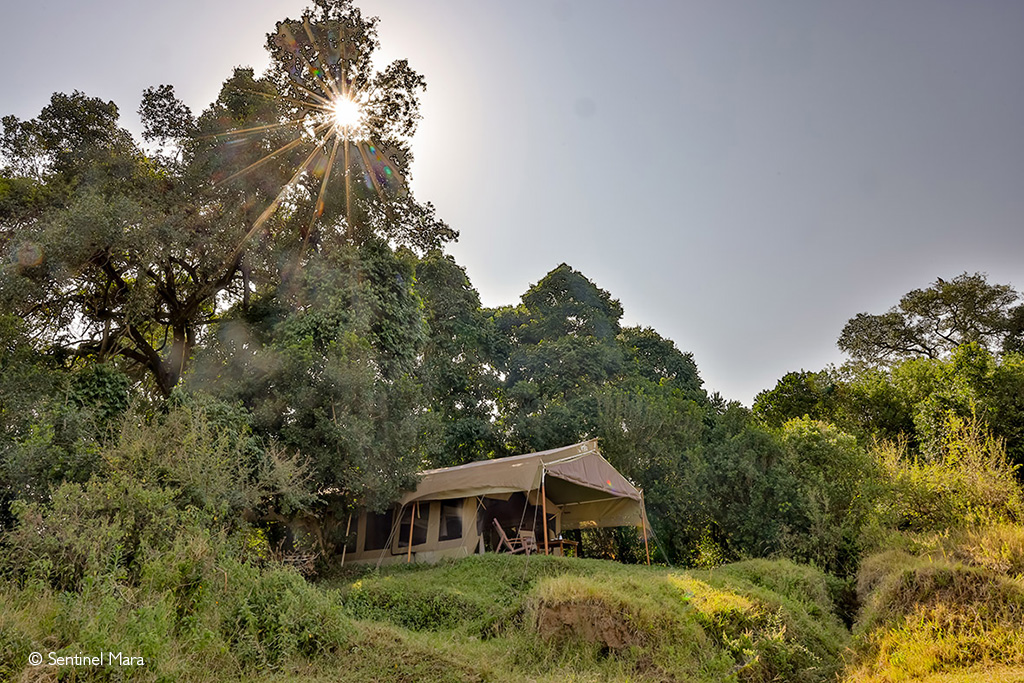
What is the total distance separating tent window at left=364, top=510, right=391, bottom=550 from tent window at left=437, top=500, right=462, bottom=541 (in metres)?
1.68

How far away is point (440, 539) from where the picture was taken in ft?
48.4

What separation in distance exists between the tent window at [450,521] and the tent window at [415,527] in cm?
46

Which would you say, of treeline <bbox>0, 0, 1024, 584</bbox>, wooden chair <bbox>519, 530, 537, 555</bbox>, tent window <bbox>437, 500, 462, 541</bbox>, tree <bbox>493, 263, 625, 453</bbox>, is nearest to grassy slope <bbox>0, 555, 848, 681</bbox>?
treeline <bbox>0, 0, 1024, 584</bbox>

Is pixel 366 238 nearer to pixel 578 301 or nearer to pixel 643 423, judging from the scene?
pixel 643 423

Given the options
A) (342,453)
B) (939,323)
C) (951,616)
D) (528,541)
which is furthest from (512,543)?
(939,323)

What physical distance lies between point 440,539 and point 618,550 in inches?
294

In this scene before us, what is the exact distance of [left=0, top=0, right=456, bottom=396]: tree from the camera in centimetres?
1395

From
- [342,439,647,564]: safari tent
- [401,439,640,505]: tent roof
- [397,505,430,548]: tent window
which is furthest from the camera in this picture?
[397,505,430,548]: tent window

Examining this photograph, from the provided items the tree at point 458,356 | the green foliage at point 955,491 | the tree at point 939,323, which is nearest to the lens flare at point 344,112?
the tree at point 458,356

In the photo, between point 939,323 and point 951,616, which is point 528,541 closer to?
point 951,616

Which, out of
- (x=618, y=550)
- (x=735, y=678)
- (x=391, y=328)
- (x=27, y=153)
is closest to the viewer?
(x=735, y=678)

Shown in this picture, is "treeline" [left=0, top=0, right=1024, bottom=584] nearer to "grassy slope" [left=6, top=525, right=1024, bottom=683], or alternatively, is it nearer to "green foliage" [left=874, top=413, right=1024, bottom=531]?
"green foliage" [left=874, top=413, right=1024, bottom=531]

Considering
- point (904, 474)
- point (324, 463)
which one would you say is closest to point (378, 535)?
point (324, 463)

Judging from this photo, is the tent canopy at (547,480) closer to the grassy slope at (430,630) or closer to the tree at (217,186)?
the grassy slope at (430,630)
